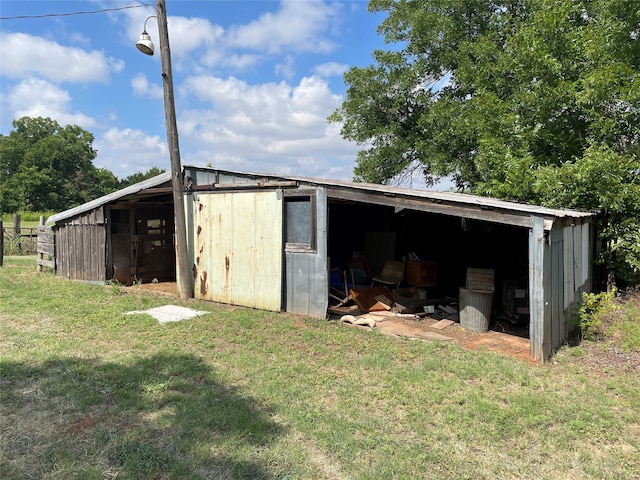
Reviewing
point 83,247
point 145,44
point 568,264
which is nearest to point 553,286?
Result: point 568,264

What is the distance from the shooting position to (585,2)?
10305 mm

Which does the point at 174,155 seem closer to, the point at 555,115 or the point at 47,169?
the point at 555,115

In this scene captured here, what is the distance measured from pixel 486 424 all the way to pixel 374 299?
15.8ft

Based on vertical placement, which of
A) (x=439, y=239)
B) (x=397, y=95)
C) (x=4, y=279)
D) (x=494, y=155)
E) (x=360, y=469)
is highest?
(x=397, y=95)

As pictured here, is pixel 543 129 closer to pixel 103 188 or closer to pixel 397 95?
pixel 397 95

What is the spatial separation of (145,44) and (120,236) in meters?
5.19

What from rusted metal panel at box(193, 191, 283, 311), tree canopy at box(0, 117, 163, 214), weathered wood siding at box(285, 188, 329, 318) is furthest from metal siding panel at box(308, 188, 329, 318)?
tree canopy at box(0, 117, 163, 214)

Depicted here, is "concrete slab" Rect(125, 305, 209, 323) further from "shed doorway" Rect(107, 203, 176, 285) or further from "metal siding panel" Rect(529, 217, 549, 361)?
"metal siding panel" Rect(529, 217, 549, 361)

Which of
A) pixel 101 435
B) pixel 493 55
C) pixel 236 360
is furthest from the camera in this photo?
pixel 493 55

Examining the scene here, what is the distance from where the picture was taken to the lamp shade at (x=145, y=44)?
7.08 meters

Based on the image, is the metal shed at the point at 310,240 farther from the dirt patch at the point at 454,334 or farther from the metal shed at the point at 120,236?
the dirt patch at the point at 454,334

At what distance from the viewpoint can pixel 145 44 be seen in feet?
23.3

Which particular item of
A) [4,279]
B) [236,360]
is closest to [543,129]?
[236,360]

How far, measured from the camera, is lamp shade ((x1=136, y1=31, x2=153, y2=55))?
7.08 m
